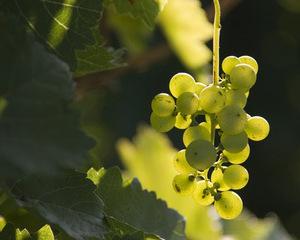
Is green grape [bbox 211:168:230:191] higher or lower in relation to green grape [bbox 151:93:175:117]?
lower

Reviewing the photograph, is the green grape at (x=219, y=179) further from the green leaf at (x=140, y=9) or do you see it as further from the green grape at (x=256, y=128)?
the green leaf at (x=140, y=9)

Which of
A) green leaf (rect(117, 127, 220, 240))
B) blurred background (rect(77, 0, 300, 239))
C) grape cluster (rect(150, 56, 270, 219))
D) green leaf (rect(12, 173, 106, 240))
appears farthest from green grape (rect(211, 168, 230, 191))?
blurred background (rect(77, 0, 300, 239))

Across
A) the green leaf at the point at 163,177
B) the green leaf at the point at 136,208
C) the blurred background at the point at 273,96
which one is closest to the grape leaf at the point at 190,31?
the green leaf at the point at 163,177

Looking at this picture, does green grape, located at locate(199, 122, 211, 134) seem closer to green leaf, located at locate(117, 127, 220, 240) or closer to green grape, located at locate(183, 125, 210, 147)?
green grape, located at locate(183, 125, 210, 147)

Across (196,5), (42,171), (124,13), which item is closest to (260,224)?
(196,5)

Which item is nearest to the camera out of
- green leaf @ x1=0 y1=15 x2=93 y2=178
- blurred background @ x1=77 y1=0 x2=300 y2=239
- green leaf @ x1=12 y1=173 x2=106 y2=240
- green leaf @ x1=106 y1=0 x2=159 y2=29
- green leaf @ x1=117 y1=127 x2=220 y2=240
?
green leaf @ x1=0 y1=15 x2=93 y2=178

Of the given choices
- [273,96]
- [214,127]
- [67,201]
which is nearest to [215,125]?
[214,127]

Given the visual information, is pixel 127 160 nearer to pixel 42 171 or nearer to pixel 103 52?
pixel 103 52
